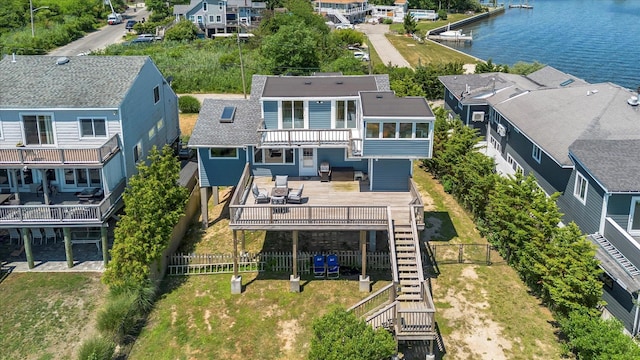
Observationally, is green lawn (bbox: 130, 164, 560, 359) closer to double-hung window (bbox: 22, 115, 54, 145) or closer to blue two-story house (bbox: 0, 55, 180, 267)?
blue two-story house (bbox: 0, 55, 180, 267)

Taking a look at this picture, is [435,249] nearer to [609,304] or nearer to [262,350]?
[609,304]

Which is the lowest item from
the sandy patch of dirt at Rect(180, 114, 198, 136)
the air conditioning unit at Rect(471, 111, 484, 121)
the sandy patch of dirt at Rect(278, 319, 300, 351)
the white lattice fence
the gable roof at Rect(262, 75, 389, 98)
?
the sandy patch of dirt at Rect(278, 319, 300, 351)

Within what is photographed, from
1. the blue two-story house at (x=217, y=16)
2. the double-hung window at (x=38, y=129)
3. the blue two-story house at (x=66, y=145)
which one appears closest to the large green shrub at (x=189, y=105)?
the blue two-story house at (x=66, y=145)

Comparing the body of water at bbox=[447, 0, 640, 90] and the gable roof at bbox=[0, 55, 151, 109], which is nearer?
the gable roof at bbox=[0, 55, 151, 109]

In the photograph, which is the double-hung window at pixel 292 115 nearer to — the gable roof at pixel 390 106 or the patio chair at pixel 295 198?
the gable roof at pixel 390 106

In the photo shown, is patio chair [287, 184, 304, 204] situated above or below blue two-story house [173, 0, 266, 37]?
below

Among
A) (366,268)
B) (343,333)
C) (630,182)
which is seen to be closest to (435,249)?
(366,268)

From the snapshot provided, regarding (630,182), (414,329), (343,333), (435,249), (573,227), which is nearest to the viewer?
(343,333)

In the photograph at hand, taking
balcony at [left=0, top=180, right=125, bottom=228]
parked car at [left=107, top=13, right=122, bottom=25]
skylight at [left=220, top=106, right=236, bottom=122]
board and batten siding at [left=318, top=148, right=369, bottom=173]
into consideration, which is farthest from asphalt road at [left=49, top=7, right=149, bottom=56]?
board and batten siding at [left=318, top=148, right=369, bottom=173]
